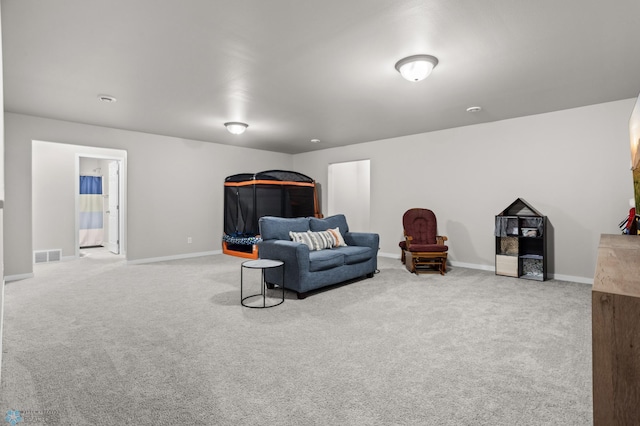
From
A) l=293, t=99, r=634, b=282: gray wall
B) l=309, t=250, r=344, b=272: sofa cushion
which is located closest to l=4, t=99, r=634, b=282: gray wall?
l=293, t=99, r=634, b=282: gray wall

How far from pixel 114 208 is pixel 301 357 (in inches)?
274

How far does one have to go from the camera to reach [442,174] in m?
6.08

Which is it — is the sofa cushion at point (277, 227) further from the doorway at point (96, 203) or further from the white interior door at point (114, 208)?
the doorway at point (96, 203)

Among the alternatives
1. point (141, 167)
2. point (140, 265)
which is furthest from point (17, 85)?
point (140, 265)

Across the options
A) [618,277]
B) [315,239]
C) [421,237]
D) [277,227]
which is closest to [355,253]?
[315,239]

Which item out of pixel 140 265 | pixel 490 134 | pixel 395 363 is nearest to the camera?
pixel 395 363

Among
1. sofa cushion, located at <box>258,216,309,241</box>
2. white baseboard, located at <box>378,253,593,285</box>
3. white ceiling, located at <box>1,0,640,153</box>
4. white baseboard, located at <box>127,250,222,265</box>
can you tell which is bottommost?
white baseboard, located at <box>378,253,593,285</box>

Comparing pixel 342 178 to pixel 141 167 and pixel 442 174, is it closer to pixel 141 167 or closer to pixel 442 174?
pixel 442 174

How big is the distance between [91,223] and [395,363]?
8380mm

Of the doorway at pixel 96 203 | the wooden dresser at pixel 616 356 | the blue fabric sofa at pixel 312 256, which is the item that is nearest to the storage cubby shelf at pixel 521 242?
the blue fabric sofa at pixel 312 256

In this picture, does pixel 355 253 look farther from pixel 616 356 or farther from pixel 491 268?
pixel 616 356

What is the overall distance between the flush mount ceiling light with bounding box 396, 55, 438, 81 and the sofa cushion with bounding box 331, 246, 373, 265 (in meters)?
2.30

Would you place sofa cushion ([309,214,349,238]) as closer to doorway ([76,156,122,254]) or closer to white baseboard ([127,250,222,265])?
white baseboard ([127,250,222,265])

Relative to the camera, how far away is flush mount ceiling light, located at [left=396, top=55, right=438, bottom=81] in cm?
307
